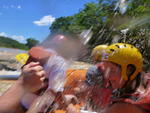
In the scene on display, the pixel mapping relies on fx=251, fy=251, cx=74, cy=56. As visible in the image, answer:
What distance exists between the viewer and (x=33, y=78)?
1090 millimetres

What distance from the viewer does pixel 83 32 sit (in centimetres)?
144

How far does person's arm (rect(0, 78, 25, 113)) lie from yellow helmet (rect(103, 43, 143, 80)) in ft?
2.54

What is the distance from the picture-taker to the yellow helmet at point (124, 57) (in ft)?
5.52

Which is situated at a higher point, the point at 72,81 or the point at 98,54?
the point at 98,54

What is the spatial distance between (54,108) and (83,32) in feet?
2.07

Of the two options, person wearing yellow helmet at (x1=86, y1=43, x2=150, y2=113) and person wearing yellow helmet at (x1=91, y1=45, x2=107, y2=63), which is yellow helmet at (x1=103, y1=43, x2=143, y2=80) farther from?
person wearing yellow helmet at (x1=91, y1=45, x2=107, y2=63)

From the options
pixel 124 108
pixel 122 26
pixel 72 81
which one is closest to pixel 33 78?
pixel 124 108

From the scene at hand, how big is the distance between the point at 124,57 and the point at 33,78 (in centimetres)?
81

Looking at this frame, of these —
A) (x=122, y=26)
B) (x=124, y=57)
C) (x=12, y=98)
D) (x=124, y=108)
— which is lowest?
(x=124, y=108)

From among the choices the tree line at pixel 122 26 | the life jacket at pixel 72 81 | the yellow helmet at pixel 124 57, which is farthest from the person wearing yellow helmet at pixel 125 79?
the life jacket at pixel 72 81

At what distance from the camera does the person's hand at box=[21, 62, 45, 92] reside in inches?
42.9

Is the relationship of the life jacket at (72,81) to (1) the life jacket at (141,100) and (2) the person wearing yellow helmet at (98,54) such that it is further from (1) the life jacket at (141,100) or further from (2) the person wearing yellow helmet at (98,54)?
(1) the life jacket at (141,100)

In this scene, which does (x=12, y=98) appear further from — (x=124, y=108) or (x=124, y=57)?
(x=124, y=57)

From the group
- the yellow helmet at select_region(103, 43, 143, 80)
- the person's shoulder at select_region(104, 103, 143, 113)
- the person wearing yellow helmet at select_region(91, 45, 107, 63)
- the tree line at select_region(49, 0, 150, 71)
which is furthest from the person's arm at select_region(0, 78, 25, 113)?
the person wearing yellow helmet at select_region(91, 45, 107, 63)
